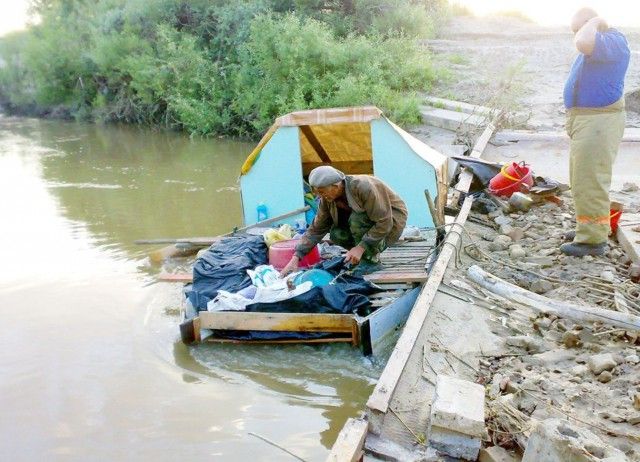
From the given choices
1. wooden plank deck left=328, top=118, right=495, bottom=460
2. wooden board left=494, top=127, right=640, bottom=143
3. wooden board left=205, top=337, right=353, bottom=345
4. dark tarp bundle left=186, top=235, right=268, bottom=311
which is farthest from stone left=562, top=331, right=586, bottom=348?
wooden board left=494, top=127, right=640, bottom=143

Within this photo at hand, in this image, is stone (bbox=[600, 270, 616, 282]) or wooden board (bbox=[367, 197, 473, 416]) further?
stone (bbox=[600, 270, 616, 282])

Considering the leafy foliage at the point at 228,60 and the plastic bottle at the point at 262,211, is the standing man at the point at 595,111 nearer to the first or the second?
the plastic bottle at the point at 262,211

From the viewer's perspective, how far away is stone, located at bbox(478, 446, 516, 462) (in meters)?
2.82

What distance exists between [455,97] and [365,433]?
13716 millimetres

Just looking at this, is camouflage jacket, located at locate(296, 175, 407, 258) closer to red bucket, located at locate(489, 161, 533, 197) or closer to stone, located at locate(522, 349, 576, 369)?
stone, located at locate(522, 349, 576, 369)

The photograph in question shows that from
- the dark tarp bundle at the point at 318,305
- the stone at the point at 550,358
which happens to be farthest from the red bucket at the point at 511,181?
the stone at the point at 550,358

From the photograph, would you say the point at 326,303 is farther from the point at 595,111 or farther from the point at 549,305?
the point at 595,111

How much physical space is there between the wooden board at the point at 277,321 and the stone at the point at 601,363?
1.87 m

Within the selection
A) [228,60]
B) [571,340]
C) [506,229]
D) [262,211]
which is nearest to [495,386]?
[571,340]

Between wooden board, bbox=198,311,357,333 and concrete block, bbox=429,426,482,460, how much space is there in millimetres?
2052

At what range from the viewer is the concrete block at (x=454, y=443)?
2857 millimetres

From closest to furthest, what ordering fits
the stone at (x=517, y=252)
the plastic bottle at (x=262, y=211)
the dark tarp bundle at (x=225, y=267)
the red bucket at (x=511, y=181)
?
the dark tarp bundle at (x=225, y=267), the stone at (x=517, y=252), the plastic bottle at (x=262, y=211), the red bucket at (x=511, y=181)

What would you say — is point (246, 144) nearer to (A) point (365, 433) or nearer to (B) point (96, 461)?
(B) point (96, 461)

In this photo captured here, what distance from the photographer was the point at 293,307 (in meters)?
5.16
